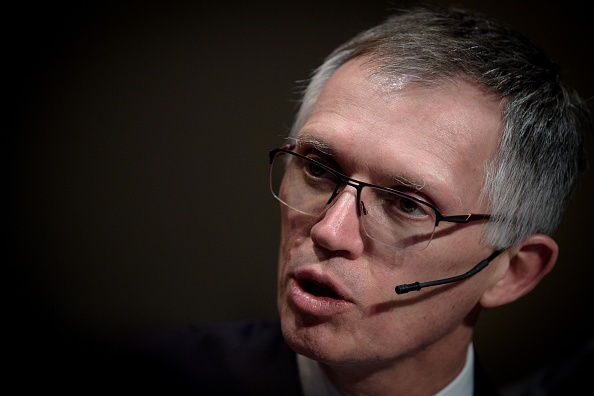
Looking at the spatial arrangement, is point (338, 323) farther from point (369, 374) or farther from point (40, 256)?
point (40, 256)

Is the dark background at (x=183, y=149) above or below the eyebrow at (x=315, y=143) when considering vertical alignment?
below

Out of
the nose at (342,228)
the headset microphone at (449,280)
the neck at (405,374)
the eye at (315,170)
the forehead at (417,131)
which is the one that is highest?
the forehead at (417,131)

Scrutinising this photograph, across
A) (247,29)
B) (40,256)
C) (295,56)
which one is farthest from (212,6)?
(40,256)

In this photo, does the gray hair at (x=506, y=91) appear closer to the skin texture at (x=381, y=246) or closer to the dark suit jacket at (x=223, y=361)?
the skin texture at (x=381, y=246)

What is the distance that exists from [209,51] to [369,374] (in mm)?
1469

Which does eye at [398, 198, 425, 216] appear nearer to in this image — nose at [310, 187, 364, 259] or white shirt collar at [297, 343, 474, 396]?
nose at [310, 187, 364, 259]

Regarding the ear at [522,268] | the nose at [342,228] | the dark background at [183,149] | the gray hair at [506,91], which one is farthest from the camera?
the dark background at [183,149]

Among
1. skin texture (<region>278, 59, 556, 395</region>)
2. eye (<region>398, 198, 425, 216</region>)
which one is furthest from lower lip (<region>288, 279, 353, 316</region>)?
eye (<region>398, 198, 425, 216</region>)

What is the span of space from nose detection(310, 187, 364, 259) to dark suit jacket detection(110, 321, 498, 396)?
0.51m

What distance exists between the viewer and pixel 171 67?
229cm

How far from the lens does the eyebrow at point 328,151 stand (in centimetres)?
127

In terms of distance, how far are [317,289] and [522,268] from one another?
569 millimetres

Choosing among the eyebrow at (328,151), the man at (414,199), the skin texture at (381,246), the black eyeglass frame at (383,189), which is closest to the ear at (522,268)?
the man at (414,199)

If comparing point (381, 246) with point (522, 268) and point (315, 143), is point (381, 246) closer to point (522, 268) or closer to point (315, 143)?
point (315, 143)
